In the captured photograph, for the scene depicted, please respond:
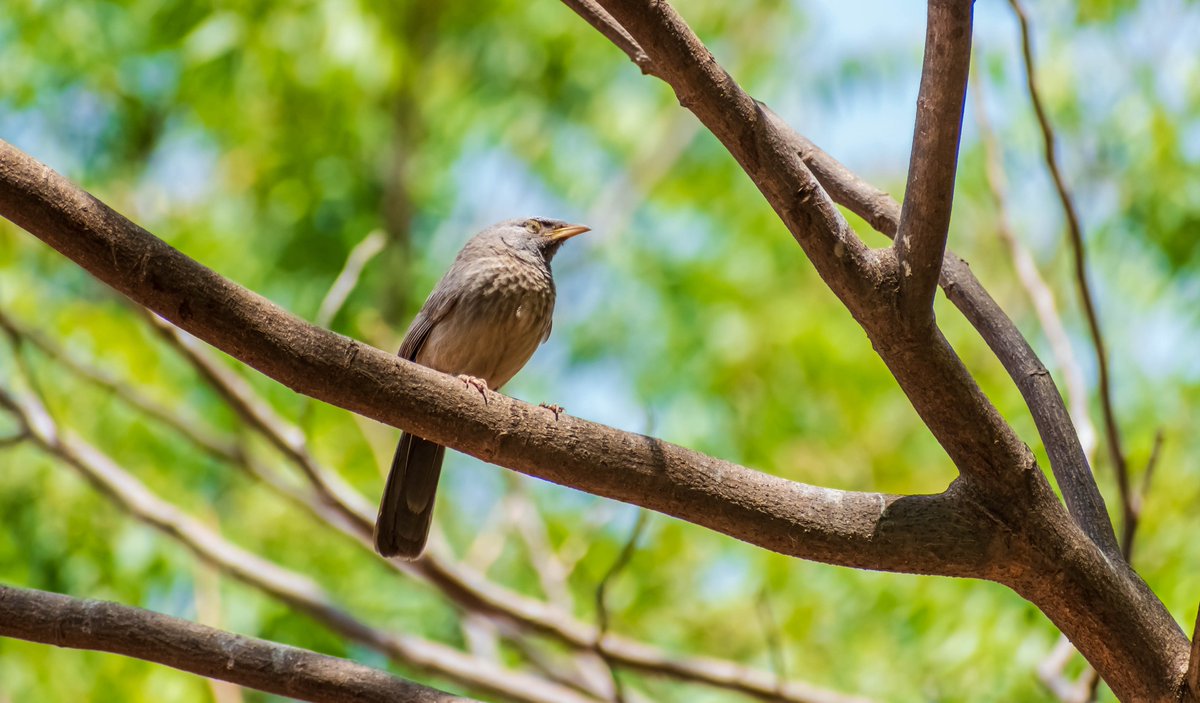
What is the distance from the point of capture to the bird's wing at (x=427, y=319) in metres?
5.07

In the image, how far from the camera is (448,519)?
819 centimetres

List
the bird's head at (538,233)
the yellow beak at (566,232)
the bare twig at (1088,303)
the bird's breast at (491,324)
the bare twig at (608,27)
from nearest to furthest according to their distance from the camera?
the bare twig at (608,27) → the bare twig at (1088,303) → the bird's breast at (491,324) → the bird's head at (538,233) → the yellow beak at (566,232)

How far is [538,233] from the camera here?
5.81 meters

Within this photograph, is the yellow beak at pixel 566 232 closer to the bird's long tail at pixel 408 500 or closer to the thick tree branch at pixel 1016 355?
the bird's long tail at pixel 408 500

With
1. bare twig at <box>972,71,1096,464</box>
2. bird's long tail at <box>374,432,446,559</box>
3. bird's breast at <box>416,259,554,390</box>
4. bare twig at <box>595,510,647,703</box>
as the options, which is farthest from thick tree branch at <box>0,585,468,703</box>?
bare twig at <box>972,71,1096,464</box>

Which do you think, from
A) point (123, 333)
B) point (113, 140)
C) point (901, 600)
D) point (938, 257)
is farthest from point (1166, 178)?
point (113, 140)

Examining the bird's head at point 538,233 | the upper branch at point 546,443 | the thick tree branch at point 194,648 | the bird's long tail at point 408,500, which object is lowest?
the thick tree branch at point 194,648

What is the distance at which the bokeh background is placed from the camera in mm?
5648

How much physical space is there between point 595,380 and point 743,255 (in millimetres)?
1481

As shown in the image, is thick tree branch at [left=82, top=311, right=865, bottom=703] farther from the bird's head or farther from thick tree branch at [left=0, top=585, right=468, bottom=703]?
thick tree branch at [left=0, top=585, right=468, bottom=703]

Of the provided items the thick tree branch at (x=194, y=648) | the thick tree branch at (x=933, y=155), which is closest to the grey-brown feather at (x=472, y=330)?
the thick tree branch at (x=194, y=648)

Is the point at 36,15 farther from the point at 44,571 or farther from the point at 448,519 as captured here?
the point at 448,519

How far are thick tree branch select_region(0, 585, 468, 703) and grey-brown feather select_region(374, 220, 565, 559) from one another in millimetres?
1790

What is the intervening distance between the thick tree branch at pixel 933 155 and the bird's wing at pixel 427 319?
2.70 m
